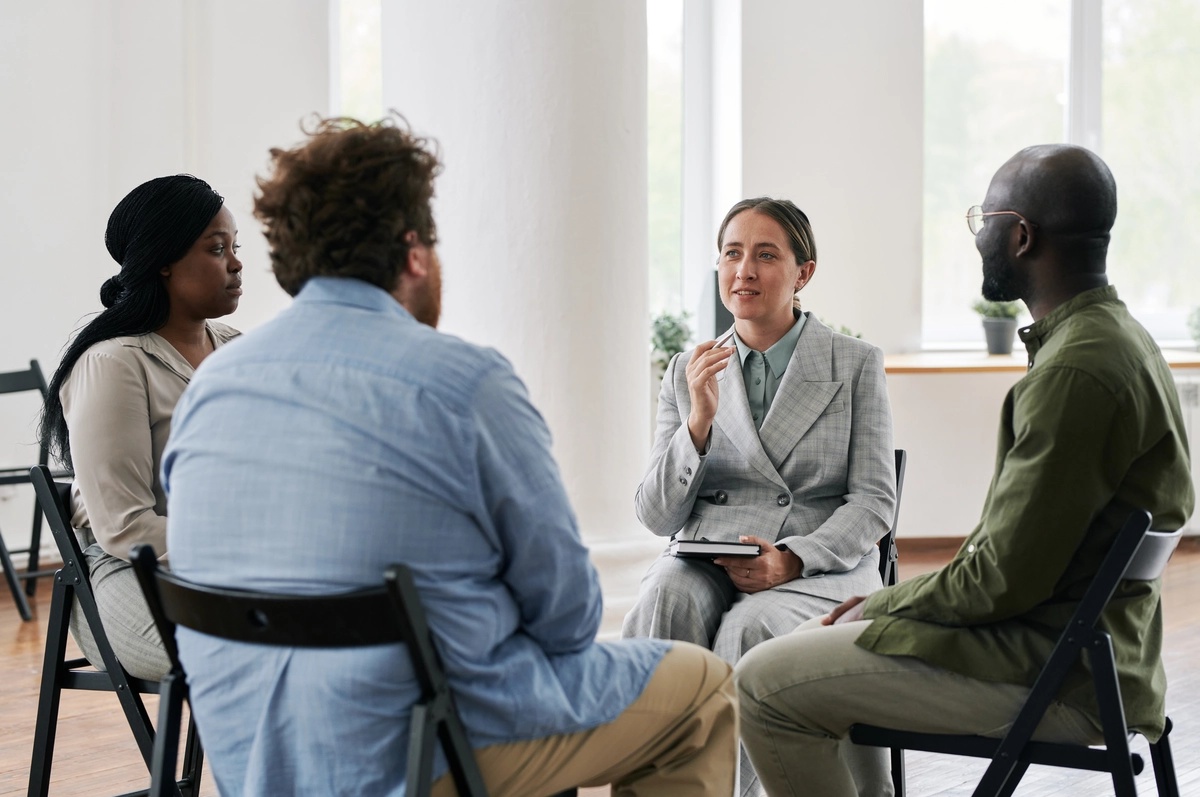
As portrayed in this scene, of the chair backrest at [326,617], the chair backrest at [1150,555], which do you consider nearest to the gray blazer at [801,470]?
the chair backrest at [1150,555]

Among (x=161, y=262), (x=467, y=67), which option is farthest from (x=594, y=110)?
(x=161, y=262)

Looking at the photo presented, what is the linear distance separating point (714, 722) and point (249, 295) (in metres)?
4.44

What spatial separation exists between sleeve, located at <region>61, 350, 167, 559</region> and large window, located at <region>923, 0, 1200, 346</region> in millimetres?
4871

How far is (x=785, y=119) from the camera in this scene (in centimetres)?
595

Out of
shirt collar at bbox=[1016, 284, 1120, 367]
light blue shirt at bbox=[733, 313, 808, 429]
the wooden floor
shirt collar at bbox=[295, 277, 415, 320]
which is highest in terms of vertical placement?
shirt collar at bbox=[295, 277, 415, 320]

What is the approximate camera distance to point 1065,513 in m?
1.83

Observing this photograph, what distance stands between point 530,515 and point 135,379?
1.18 m

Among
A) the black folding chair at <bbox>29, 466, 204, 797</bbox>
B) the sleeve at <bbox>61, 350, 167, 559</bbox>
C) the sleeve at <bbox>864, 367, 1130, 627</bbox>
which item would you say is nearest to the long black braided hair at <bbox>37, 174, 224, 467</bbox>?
the sleeve at <bbox>61, 350, 167, 559</bbox>

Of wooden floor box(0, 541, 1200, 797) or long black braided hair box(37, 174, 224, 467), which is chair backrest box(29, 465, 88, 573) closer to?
long black braided hair box(37, 174, 224, 467)

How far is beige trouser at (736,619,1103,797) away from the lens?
1971 mm

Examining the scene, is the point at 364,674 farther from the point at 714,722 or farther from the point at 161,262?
the point at 161,262

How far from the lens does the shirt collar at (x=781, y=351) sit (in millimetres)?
2895

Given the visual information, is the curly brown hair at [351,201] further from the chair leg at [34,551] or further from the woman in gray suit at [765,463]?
the chair leg at [34,551]

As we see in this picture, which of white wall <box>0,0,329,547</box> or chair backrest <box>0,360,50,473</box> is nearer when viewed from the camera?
chair backrest <box>0,360,50,473</box>
